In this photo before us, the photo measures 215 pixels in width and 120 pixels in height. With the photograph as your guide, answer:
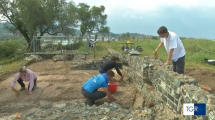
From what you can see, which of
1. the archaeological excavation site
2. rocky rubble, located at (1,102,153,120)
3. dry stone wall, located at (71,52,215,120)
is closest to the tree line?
the archaeological excavation site

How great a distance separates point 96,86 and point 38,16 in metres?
15.1

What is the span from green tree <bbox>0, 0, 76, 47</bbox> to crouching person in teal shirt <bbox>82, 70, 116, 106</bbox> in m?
14.7

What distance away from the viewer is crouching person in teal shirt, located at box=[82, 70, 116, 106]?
550 centimetres

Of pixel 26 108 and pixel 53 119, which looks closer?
pixel 53 119

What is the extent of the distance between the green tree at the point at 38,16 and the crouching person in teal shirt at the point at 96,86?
14.7m

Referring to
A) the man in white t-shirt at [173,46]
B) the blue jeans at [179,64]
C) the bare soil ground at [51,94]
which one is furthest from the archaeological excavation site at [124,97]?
the man in white t-shirt at [173,46]

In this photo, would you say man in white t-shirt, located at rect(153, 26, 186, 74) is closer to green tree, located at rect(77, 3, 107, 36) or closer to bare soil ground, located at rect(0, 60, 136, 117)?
bare soil ground, located at rect(0, 60, 136, 117)

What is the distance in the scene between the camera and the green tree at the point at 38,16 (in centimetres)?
1858

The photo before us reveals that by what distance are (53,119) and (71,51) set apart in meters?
10.5

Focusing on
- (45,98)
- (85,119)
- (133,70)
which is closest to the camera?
(85,119)

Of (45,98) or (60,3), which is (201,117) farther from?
(60,3)

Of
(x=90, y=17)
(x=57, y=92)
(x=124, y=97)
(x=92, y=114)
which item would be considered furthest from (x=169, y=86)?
(x=90, y=17)

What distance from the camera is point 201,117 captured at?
320 cm

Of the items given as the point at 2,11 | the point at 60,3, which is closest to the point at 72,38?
the point at 60,3
